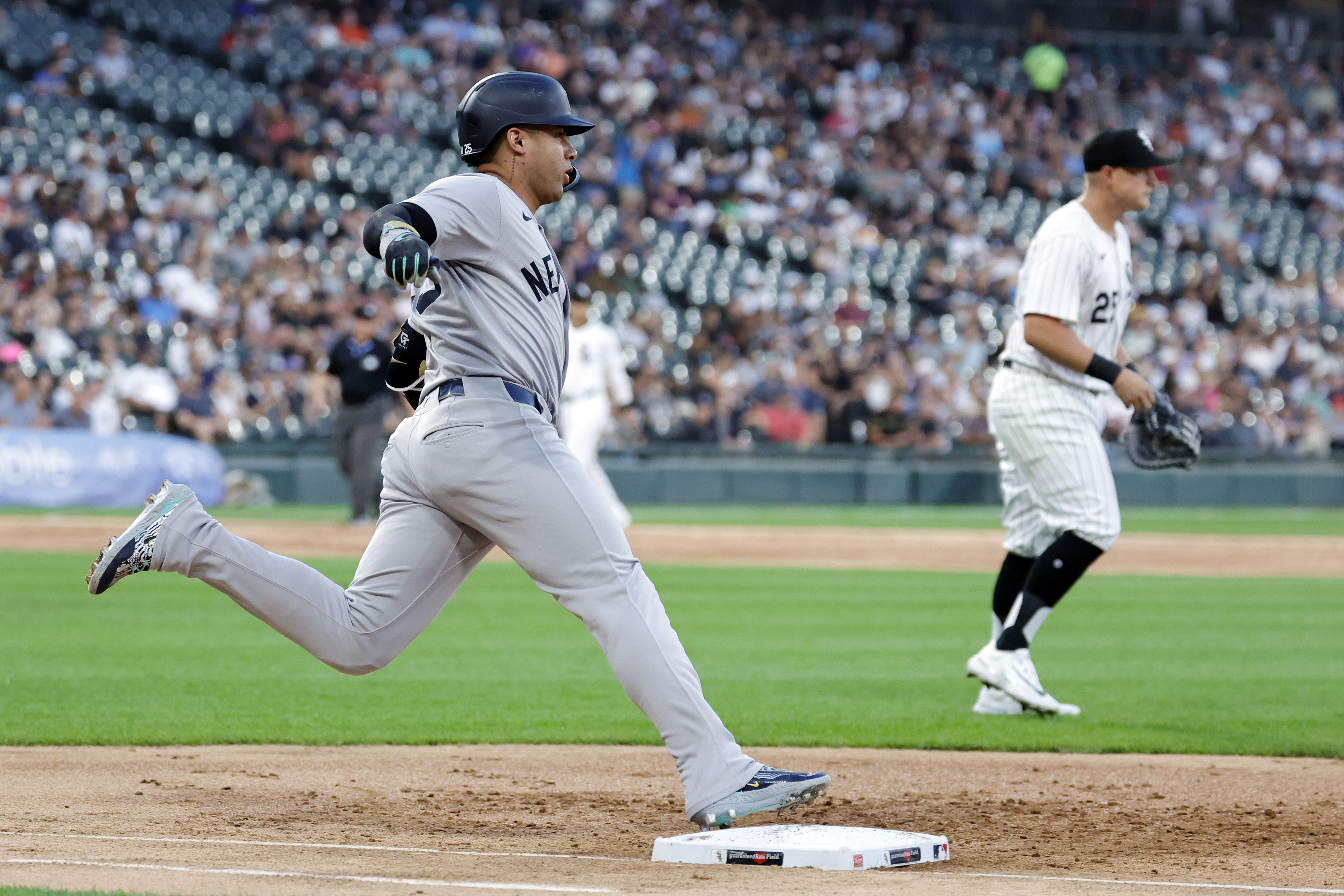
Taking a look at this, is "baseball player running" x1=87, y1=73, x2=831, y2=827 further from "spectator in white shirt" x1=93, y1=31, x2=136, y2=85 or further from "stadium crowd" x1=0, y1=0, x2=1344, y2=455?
"spectator in white shirt" x1=93, y1=31, x2=136, y2=85

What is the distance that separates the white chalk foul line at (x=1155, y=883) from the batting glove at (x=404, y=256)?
65.8 inches

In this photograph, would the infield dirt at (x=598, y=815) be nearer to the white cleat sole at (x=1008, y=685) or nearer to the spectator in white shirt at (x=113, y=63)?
the white cleat sole at (x=1008, y=685)

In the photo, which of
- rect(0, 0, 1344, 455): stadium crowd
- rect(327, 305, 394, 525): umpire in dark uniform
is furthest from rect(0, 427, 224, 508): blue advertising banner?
rect(327, 305, 394, 525): umpire in dark uniform

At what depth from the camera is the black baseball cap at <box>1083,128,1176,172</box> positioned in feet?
19.9

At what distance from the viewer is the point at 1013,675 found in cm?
599

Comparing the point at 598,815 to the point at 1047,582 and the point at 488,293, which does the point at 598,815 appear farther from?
the point at 1047,582

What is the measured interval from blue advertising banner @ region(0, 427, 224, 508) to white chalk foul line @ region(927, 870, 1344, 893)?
14290 mm

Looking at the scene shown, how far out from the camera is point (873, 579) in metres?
12.2

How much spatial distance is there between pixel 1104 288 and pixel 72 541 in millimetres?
9886

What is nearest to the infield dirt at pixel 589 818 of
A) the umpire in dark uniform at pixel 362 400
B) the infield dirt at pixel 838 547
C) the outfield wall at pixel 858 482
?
the infield dirt at pixel 838 547

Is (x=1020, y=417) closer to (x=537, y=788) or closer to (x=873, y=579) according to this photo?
(x=537, y=788)

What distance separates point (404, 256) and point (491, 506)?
66 centimetres

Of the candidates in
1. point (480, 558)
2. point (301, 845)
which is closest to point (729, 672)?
point (480, 558)

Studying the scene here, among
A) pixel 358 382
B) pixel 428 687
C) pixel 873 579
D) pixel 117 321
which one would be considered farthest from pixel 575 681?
pixel 117 321
